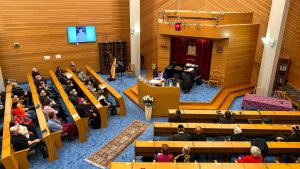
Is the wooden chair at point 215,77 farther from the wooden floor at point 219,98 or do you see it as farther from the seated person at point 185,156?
the seated person at point 185,156

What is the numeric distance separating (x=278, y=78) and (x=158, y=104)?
5.74 meters

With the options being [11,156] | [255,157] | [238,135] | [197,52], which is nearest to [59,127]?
[11,156]

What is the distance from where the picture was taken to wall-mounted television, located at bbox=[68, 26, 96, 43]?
12711 millimetres

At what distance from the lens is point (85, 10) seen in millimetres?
12695

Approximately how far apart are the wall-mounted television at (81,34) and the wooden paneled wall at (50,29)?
0.69 ft

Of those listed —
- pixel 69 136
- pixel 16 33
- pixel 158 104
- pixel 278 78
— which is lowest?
pixel 69 136

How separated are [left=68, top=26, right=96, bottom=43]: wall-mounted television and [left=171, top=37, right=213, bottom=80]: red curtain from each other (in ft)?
13.8

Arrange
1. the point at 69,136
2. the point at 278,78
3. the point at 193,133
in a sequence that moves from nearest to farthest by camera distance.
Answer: the point at 193,133 → the point at 69,136 → the point at 278,78

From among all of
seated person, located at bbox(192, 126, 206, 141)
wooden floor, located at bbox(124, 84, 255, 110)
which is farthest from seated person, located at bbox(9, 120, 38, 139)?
seated person, located at bbox(192, 126, 206, 141)

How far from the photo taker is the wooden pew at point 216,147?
6.09 m

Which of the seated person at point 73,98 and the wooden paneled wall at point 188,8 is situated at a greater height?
the wooden paneled wall at point 188,8

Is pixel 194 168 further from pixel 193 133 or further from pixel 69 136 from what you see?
pixel 69 136

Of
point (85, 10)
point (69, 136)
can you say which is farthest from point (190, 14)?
point (69, 136)

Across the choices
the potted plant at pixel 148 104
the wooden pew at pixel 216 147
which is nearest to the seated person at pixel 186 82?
the potted plant at pixel 148 104
